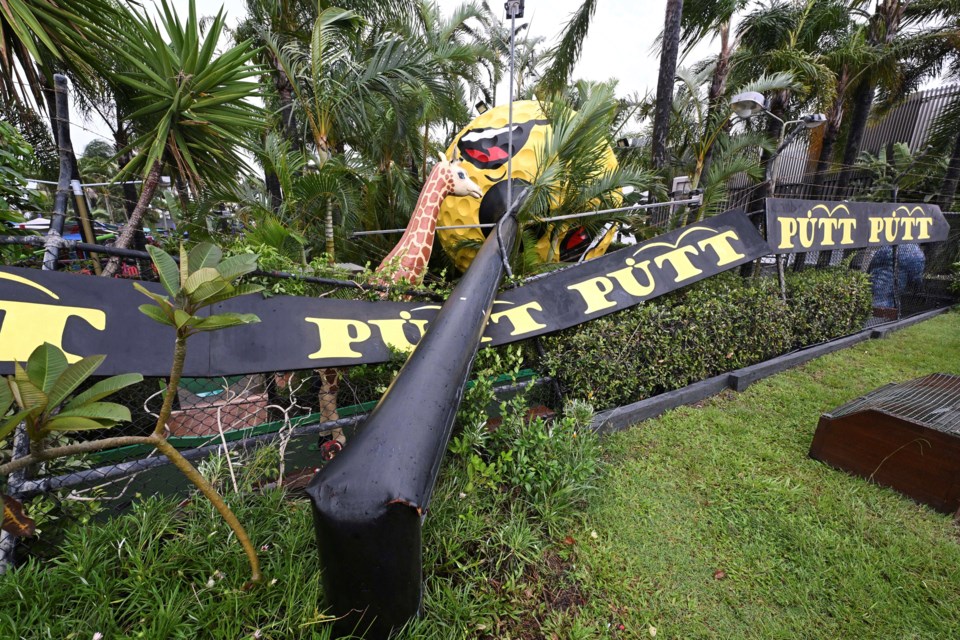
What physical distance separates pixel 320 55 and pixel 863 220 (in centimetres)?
826

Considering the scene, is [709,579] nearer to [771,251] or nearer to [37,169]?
[771,251]

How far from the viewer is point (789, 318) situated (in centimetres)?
489

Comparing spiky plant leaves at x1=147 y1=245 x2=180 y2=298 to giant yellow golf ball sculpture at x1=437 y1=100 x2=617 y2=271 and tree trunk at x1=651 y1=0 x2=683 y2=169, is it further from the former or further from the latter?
tree trunk at x1=651 y1=0 x2=683 y2=169

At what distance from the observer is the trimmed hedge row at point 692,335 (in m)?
3.50

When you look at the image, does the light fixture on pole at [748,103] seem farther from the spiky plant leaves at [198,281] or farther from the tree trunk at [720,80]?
the spiky plant leaves at [198,281]

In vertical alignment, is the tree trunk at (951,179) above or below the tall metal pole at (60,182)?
below

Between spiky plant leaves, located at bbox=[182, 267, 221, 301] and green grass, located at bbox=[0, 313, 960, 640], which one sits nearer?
spiky plant leaves, located at bbox=[182, 267, 221, 301]

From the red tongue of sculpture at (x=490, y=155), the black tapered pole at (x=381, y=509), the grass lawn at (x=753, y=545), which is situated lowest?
the grass lawn at (x=753, y=545)

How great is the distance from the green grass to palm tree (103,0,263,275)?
2257 millimetres

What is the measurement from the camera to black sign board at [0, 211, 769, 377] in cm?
207

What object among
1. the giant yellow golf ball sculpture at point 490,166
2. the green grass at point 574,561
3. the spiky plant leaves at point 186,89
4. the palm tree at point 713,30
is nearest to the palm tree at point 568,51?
the palm tree at point 713,30

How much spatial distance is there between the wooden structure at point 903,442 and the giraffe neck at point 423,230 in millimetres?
3647

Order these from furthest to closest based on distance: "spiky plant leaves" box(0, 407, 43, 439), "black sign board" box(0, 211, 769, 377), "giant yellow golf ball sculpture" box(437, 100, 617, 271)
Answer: "giant yellow golf ball sculpture" box(437, 100, 617, 271) → "black sign board" box(0, 211, 769, 377) → "spiky plant leaves" box(0, 407, 43, 439)

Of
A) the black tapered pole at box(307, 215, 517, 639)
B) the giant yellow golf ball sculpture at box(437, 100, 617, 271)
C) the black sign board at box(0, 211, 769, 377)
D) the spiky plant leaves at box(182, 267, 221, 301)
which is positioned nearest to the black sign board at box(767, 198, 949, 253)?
the black sign board at box(0, 211, 769, 377)
